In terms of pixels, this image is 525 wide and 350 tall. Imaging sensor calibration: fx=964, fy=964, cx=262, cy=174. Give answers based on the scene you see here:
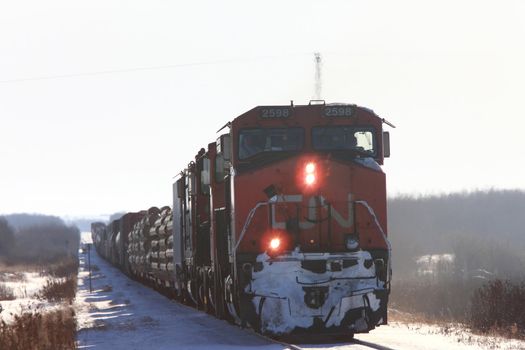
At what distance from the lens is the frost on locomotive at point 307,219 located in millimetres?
16328

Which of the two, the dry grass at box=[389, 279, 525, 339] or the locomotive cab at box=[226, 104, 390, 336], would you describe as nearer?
the locomotive cab at box=[226, 104, 390, 336]

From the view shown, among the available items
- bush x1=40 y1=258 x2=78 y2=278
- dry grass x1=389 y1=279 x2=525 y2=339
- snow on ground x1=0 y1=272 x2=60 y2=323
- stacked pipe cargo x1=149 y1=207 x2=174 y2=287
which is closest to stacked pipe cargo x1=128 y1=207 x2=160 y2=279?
stacked pipe cargo x1=149 y1=207 x2=174 y2=287

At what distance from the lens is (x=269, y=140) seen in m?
17.3

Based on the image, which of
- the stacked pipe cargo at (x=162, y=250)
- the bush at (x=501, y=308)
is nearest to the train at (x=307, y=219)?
the bush at (x=501, y=308)

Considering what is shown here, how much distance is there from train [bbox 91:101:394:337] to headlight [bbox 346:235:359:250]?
2 cm

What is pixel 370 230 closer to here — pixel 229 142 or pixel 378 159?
pixel 378 159

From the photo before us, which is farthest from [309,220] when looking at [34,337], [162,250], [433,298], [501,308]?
[433,298]

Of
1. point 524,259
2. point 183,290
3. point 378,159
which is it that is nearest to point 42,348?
point 378,159

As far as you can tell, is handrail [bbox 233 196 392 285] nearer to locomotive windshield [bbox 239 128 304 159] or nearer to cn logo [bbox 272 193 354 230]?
cn logo [bbox 272 193 354 230]

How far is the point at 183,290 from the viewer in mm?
29156

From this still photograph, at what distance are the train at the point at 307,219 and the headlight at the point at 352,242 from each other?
0.7 inches

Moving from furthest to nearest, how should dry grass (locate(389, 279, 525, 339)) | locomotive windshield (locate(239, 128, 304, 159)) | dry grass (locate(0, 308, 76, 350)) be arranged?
1. dry grass (locate(389, 279, 525, 339))
2. locomotive windshield (locate(239, 128, 304, 159))
3. dry grass (locate(0, 308, 76, 350))

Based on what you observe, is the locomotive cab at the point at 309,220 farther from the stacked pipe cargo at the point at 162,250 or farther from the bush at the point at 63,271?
the bush at the point at 63,271

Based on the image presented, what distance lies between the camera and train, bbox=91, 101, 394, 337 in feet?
53.6
